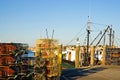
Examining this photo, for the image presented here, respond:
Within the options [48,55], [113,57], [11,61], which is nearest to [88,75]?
[48,55]

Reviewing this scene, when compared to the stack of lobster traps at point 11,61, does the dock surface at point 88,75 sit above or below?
below

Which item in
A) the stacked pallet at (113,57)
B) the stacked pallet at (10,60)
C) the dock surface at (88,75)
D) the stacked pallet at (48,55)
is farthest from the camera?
the stacked pallet at (113,57)

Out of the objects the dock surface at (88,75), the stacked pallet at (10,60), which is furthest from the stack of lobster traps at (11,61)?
the dock surface at (88,75)

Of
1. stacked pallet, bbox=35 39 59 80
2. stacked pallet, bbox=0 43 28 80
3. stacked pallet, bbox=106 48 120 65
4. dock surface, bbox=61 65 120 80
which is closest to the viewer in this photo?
stacked pallet, bbox=0 43 28 80

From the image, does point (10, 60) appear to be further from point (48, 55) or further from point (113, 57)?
point (113, 57)

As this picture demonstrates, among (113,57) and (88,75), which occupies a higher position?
(113,57)

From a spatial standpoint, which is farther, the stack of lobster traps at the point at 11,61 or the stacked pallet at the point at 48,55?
the stacked pallet at the point at 48,55

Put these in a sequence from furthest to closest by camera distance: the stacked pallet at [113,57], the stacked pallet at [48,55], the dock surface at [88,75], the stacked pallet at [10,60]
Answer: the stacked pallet at [113,57] < the dock surface at [88,75] < the stacked pallet at [48,55] < the stacked pallet at [10,60]

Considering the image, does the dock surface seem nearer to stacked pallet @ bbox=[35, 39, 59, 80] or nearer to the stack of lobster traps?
stacked pallet @ bbox=[35, 39, 59, 80]

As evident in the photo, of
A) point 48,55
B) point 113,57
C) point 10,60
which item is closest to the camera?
point 10,60

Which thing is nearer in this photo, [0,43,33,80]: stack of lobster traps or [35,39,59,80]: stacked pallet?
[0,43,33,80]: stack of lobster traps

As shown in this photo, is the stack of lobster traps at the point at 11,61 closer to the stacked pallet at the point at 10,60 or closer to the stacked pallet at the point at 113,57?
the stacked pallet at the point at 10,60

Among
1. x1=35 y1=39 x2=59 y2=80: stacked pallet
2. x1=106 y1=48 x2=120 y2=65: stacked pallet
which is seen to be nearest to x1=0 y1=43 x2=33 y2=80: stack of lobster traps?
x1=35 y1=39 x2=59 y2=80: stacked pallet

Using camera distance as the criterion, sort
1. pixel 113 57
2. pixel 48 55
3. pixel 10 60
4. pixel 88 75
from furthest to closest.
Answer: pixel 113 57, pixel 88 75, pixel 48 55, pixel 10 60
